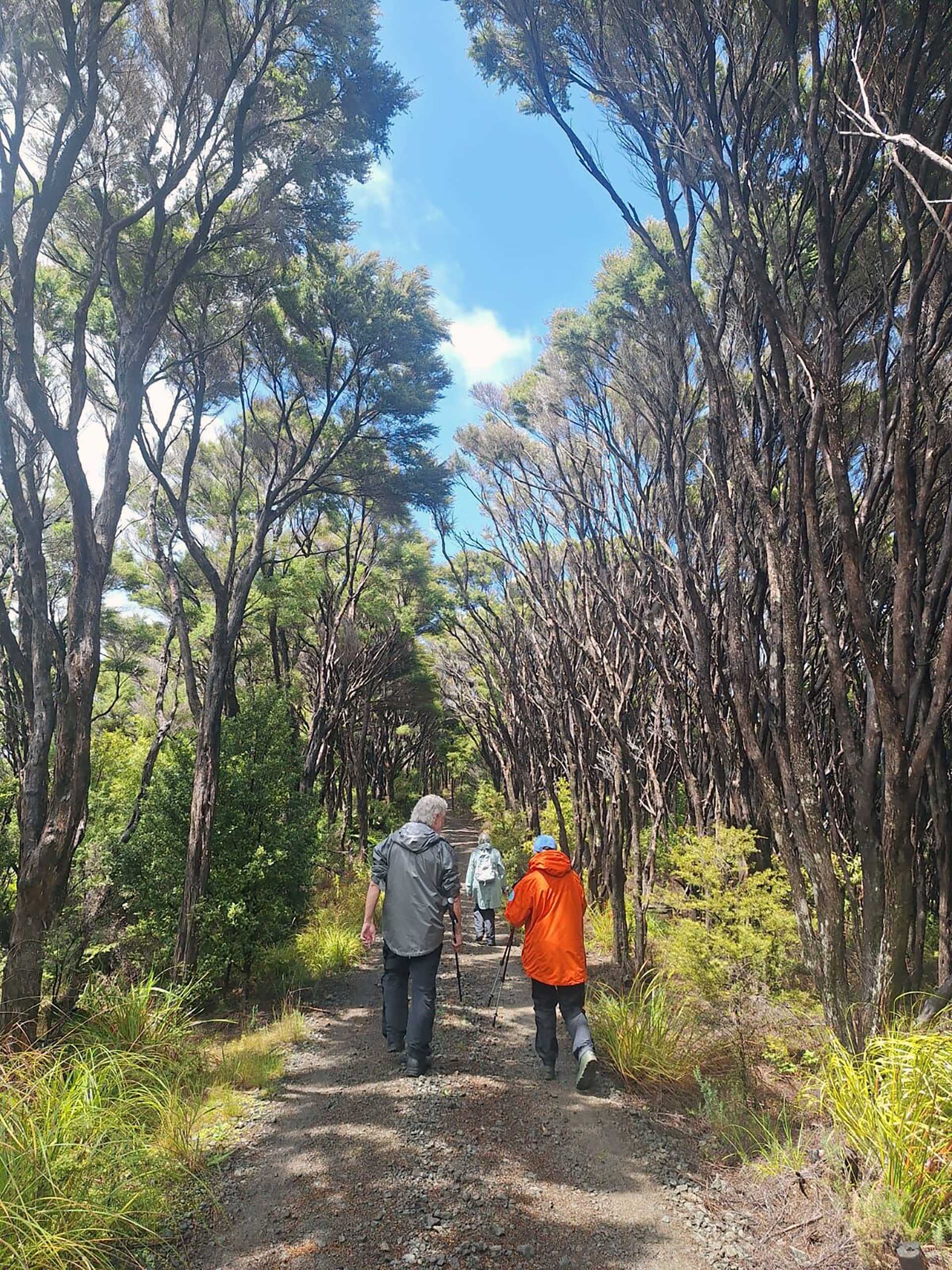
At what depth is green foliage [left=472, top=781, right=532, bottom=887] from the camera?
12.3 metres

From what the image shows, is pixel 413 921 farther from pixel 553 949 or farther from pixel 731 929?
pixel 731 929

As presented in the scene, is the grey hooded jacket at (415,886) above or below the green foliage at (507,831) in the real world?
above

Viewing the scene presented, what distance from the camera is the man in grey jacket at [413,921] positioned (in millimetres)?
3945

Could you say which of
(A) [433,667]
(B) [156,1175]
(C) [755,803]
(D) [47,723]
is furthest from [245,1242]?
(A) [433,667]

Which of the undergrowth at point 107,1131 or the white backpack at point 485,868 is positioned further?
the white backpack at point 485,868

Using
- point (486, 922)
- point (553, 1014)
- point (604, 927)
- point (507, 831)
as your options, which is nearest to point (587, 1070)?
point (553, 1014)

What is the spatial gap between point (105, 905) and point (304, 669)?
31.3 ft

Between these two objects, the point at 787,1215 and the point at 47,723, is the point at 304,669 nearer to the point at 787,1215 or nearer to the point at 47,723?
the point at 47,723

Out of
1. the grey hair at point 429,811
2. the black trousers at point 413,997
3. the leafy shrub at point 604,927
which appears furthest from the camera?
the leafy shrub at point 604,927

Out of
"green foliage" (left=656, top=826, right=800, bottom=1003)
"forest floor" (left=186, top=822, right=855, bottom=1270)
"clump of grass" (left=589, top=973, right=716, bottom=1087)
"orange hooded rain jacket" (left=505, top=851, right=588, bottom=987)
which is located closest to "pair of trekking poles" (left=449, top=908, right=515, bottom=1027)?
"orange hooded rain jacket" (left=505, top=851, right=588, bottom=987)

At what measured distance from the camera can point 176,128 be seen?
17.3 ft

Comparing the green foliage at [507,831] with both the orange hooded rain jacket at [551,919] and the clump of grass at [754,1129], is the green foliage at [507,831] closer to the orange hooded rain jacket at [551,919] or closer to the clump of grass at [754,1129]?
the orange hooded rain jacket at [551,919]

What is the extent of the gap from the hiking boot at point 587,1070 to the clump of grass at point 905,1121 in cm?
138

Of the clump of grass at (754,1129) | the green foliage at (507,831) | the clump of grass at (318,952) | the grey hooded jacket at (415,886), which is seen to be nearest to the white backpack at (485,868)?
the green foliage at (507,831)
